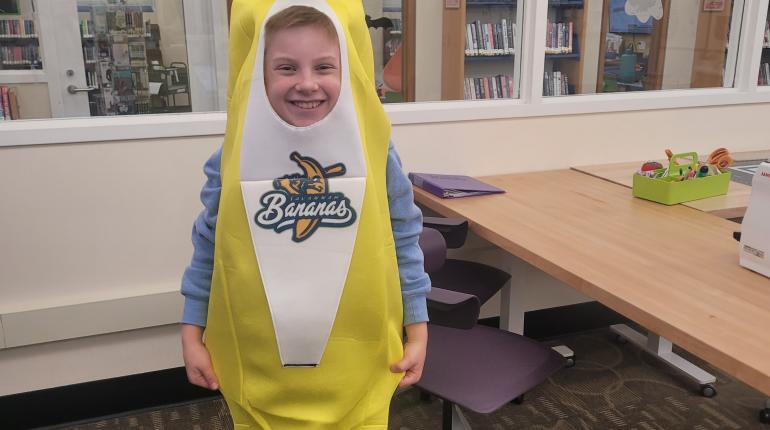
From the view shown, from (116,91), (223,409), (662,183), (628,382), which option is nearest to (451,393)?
(662,183)

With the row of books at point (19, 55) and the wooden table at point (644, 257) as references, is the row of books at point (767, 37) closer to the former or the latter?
the wooden table at point (644, 257)

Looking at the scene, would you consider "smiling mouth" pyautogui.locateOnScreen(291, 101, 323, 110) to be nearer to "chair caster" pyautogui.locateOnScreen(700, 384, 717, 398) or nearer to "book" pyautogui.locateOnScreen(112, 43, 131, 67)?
"book" pyautogui.locateOnScreen(112, 43, 131, 67)

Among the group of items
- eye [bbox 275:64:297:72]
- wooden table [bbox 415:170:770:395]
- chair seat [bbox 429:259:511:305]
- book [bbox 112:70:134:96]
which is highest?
eye [bbox 275:64:297:72]

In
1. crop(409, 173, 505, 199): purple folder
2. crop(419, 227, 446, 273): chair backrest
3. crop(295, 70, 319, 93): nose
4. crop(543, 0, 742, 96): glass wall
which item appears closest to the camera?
crop(295, 70, 319, 93): nose

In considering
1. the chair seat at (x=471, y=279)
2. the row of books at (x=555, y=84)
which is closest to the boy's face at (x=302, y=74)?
the chair seat at (x=471, y=279)

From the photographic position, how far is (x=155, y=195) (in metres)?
2.18

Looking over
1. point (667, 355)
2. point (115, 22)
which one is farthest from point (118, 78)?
point (667, 355)

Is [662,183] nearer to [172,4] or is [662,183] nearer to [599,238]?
[599,238]

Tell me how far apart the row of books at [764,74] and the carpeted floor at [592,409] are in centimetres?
135

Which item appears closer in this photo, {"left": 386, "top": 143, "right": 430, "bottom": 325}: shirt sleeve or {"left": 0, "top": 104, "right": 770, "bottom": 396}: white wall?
{"left": 386, "top": 143, "right": 430, "bottom": 325}: shirt sleeve

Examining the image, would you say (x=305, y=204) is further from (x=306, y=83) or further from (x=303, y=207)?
(x=306, y=83)

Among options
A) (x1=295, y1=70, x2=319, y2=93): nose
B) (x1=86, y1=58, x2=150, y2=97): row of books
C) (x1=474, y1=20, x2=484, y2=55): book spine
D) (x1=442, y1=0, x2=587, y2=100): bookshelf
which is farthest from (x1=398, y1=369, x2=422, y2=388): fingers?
(x1=474, y1=20, x2=484, y2=55): book spine

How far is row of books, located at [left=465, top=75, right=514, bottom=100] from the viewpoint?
104 inches

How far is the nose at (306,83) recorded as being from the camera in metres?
1.02
